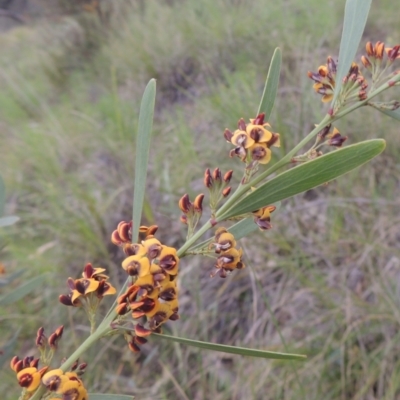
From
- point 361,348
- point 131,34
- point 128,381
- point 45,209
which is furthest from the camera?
point 131,34

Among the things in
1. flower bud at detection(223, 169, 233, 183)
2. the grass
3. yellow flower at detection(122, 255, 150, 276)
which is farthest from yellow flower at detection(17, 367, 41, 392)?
the grass

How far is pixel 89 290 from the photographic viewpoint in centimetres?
37

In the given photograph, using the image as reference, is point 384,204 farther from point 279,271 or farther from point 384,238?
point 279,271

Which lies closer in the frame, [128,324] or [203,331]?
[128,324]

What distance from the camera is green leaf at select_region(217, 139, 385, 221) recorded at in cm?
32

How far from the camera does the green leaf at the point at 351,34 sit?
1.34 ft

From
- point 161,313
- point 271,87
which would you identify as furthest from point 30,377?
point 271,87

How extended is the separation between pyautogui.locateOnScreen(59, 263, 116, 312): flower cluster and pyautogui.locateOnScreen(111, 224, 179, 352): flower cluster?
3cm

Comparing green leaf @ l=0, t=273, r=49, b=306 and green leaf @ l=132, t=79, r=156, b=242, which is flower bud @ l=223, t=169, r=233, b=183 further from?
green leaf @ l=0, t=273, r=49, b=306

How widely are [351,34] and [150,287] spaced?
30cm

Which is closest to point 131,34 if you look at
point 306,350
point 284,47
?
point 284,47

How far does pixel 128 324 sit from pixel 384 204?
3.90 ft

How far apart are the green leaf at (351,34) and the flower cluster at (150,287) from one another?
0.21m

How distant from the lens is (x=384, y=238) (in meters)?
1.34
